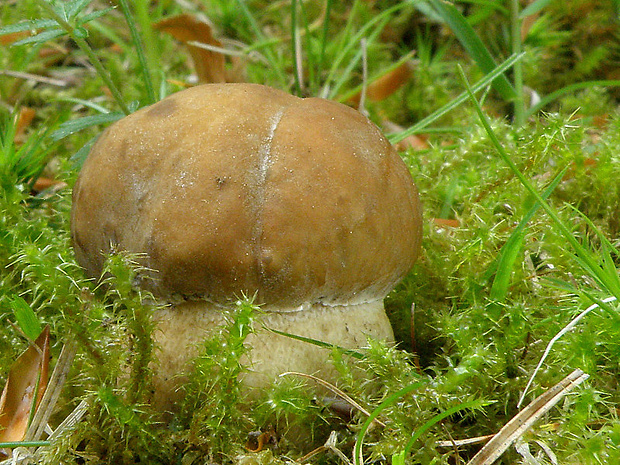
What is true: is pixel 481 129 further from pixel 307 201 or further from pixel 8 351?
pixel 8 351

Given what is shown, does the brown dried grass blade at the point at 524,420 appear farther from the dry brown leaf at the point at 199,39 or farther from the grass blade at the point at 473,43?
the dry brown leaf at the point at 199,39

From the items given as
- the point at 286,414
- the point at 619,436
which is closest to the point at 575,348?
the point at 619,436

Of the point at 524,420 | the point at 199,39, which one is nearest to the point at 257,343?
the point at 524,420

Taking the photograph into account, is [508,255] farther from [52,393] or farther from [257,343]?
[52,393]

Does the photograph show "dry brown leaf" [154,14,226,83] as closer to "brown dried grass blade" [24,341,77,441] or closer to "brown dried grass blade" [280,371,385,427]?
"brown dried grass blade" [24,341,77,441]

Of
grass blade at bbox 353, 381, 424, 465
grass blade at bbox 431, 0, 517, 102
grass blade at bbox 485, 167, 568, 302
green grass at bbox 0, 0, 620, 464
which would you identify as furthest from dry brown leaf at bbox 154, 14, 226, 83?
grass blade at bbox 353, 381, 424, 465
